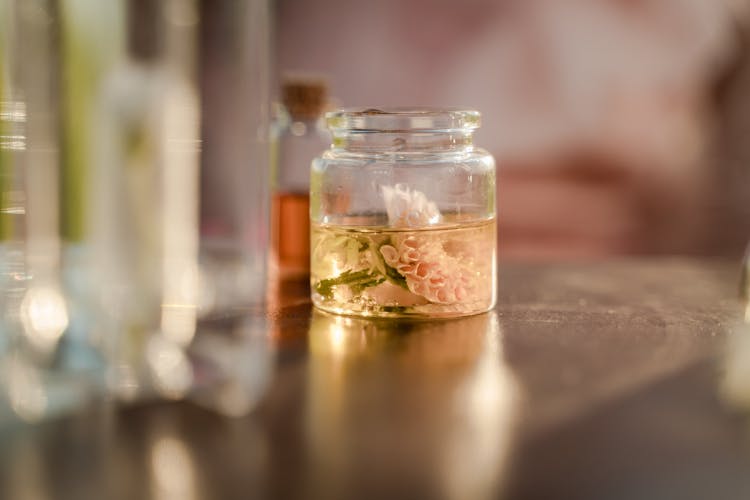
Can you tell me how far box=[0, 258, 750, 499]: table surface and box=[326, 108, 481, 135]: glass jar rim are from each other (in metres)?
0.16

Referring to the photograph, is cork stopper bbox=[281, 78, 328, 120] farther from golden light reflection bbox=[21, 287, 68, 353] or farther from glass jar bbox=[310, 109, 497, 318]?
golden light reflection bbox=[21, 287, 68, 353]

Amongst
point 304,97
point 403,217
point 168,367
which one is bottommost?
point 168,367

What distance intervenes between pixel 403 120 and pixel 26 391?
0.37 m

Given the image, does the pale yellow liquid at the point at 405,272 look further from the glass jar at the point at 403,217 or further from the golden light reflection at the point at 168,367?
the golden light reflection at the point at 168,367

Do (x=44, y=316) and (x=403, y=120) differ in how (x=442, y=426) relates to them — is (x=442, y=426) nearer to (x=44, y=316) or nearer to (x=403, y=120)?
(x=403, y=120)

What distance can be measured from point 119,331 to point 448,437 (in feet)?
1.39

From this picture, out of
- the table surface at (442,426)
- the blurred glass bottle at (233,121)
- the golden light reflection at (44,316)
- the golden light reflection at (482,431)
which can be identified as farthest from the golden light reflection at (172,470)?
the blurred glass bottle at (233,121)

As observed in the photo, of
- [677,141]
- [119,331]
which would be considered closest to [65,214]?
[119,331]

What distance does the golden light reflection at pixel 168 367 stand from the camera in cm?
59

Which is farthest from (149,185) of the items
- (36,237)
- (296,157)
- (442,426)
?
(442,426)

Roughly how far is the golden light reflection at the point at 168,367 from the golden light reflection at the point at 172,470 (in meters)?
0.10

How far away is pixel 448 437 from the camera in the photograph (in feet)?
1.59

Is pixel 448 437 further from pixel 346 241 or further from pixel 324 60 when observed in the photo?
pixel 324 60

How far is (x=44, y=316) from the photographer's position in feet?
2.80
